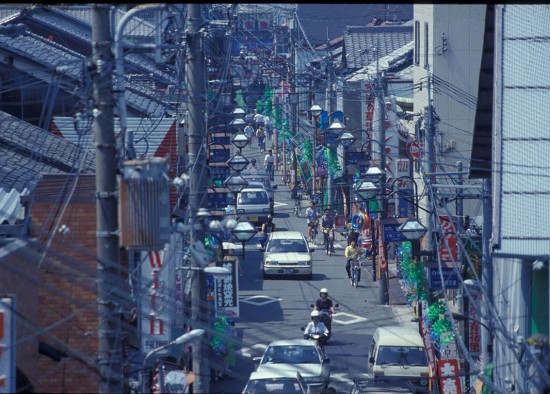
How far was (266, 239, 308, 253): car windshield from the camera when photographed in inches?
1363

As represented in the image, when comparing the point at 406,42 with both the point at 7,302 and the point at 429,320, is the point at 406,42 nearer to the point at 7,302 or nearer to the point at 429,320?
A: the point at 429,320

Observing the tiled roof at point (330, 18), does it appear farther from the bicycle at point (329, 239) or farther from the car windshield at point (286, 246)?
the car windshield at point (286, 246)

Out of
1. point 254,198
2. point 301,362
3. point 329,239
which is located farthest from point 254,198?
point 301,362

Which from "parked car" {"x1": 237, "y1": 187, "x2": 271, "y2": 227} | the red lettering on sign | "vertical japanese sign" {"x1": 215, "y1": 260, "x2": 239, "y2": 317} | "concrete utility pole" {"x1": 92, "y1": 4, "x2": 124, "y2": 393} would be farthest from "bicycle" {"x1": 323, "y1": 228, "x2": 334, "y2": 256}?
"concrete utility pole" {"x1": 92, "y1": 4, "x2": 124, "y2": 393}

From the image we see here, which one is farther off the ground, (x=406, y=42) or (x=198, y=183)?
(x=406, y=42)

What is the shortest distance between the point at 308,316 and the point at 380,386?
8.83 m

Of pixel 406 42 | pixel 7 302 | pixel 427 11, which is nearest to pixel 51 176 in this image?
pixel 7 302

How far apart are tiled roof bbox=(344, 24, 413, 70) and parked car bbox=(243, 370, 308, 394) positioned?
31.9m

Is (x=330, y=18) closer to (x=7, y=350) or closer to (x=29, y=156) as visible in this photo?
(x=29, y=156)

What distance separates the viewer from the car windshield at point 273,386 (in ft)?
62.2

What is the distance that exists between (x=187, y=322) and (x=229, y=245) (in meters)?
14.2

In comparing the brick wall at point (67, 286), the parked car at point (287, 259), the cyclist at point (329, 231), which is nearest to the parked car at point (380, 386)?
the brick wall at point (67, 286)

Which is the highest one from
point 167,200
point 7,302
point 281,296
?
point 167,200

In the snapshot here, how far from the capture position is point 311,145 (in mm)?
46906
